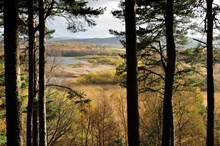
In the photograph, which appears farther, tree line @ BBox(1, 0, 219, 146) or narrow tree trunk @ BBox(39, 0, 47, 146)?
narrow tree trunk @ BBox(39, 0, 47, 146)

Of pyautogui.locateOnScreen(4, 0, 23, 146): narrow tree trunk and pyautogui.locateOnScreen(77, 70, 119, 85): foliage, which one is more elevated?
pyautogui.locateOnScreen(4, 0, 23, 146): narrow tree trunk

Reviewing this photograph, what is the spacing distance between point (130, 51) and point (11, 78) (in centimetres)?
236

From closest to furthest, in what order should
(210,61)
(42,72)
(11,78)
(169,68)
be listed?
1. (11,78)
2. (42,72)
3. (169,68)
4. (210,61)

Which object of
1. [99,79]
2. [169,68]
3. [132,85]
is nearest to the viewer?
[132,85]

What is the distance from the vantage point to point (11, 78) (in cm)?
559

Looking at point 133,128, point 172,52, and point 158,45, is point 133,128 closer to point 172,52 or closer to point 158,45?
point 172,52

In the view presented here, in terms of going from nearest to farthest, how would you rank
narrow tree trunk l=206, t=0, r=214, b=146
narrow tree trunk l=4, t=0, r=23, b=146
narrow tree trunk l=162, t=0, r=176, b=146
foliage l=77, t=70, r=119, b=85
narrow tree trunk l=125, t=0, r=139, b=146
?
narrow tree trunk l=4, t=0, r=23, b=146 → narrow tree trunk l=125, t=0, r=139, b=146 → narrow tree trunk l=162, t=0, r=176, b=146 → narrow tree trunk l=206, t=0, r=214, b=146 → foliage l=77, t=70, r=119, b=85

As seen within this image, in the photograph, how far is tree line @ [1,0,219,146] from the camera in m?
5.62

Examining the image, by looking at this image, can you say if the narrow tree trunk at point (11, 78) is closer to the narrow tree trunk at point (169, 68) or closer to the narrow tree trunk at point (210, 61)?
the narrow tree trunk at point (169, 68)

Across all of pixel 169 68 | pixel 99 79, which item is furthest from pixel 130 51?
pixel 99 79

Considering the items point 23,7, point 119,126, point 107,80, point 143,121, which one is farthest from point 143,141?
point 107,80

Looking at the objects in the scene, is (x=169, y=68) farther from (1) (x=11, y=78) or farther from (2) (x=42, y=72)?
(1) (x=11, y=78)

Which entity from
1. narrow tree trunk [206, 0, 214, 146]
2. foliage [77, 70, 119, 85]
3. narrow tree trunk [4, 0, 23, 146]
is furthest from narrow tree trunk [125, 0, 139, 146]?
foliage [77, 70, 119, 85]

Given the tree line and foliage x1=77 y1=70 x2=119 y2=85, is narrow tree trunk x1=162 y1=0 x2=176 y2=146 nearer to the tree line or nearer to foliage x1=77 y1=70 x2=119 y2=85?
the tree line
